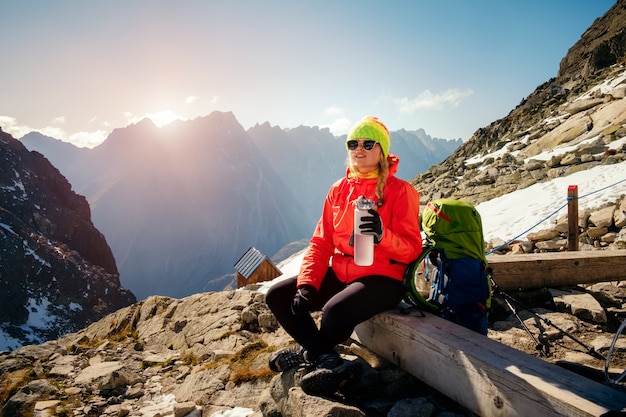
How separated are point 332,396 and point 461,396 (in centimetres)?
107

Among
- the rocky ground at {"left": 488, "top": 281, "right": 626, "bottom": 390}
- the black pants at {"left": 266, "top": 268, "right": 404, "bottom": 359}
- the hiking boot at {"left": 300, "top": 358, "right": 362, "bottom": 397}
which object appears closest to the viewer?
the hiking boot at {"left": 300, "top": 358, "right": 362, "bottom": 397}

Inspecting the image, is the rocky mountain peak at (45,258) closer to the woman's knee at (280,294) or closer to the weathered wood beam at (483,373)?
the woman's knee at (280,294)

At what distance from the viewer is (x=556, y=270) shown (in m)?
5.49

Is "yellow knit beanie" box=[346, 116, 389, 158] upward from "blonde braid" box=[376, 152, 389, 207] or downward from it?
upward

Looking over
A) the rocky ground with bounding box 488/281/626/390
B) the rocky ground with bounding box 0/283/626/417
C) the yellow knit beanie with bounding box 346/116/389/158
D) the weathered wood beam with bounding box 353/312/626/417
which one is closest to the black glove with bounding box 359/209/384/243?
the weathered wood beam with bounding box 353/312/626/417

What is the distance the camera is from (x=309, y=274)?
3857mm

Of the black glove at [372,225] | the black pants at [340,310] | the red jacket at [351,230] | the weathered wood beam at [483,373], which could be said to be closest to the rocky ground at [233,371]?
the weathered wood beam at [483,373]

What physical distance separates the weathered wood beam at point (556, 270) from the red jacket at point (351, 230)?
258 cm

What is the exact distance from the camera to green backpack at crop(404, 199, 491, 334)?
354 cm

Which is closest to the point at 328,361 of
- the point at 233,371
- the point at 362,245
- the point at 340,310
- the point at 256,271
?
the point at 340,310

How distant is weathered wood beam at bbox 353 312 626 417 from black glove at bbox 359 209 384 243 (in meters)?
0.93

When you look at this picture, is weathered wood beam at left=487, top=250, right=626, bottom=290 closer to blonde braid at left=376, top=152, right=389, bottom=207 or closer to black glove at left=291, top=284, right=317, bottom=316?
blonde braid at left=376, top=152, right=389, bottom=207

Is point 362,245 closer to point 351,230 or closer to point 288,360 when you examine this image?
point 351,230

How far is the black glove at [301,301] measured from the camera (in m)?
3.54
